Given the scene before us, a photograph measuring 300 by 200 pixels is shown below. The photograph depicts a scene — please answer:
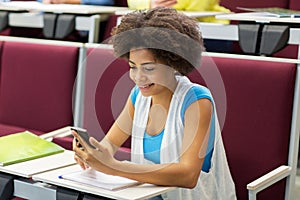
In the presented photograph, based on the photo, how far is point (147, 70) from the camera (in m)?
1.74

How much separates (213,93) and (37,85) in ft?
4.20

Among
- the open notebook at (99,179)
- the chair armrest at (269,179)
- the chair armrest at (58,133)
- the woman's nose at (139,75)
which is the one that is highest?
the woman's nose at (139,75)

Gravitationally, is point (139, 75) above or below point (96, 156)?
above

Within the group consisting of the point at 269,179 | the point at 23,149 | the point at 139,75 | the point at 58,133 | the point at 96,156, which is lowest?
the point at 58,133

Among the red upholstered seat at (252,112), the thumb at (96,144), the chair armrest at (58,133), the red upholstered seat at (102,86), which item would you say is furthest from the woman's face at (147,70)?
the chair armrest at (58,133)

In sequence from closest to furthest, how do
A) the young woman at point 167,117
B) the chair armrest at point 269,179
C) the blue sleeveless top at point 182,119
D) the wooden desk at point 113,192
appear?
the wooden desk at point 113,192, the young woman at point 167,117, the blue sleeveless top at point 182,119, the chair armrest at point 269,179

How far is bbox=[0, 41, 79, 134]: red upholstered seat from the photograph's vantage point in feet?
9.50

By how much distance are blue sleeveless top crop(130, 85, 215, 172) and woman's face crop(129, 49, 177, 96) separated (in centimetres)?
10

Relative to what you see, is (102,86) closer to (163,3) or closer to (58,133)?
(58,133)

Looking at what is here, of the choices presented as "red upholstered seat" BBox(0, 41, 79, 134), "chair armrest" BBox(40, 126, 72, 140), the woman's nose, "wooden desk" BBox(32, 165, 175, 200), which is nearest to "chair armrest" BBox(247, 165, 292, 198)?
"wooden desk" BBox(32, 165, 175, 200)

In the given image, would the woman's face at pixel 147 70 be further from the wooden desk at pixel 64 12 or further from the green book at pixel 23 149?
the wooden desk at pixel 64 12

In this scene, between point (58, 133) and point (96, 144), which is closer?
point (96, 144)

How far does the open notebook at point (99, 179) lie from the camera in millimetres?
1645

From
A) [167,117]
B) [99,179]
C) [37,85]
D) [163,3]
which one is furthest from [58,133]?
[99,179]
